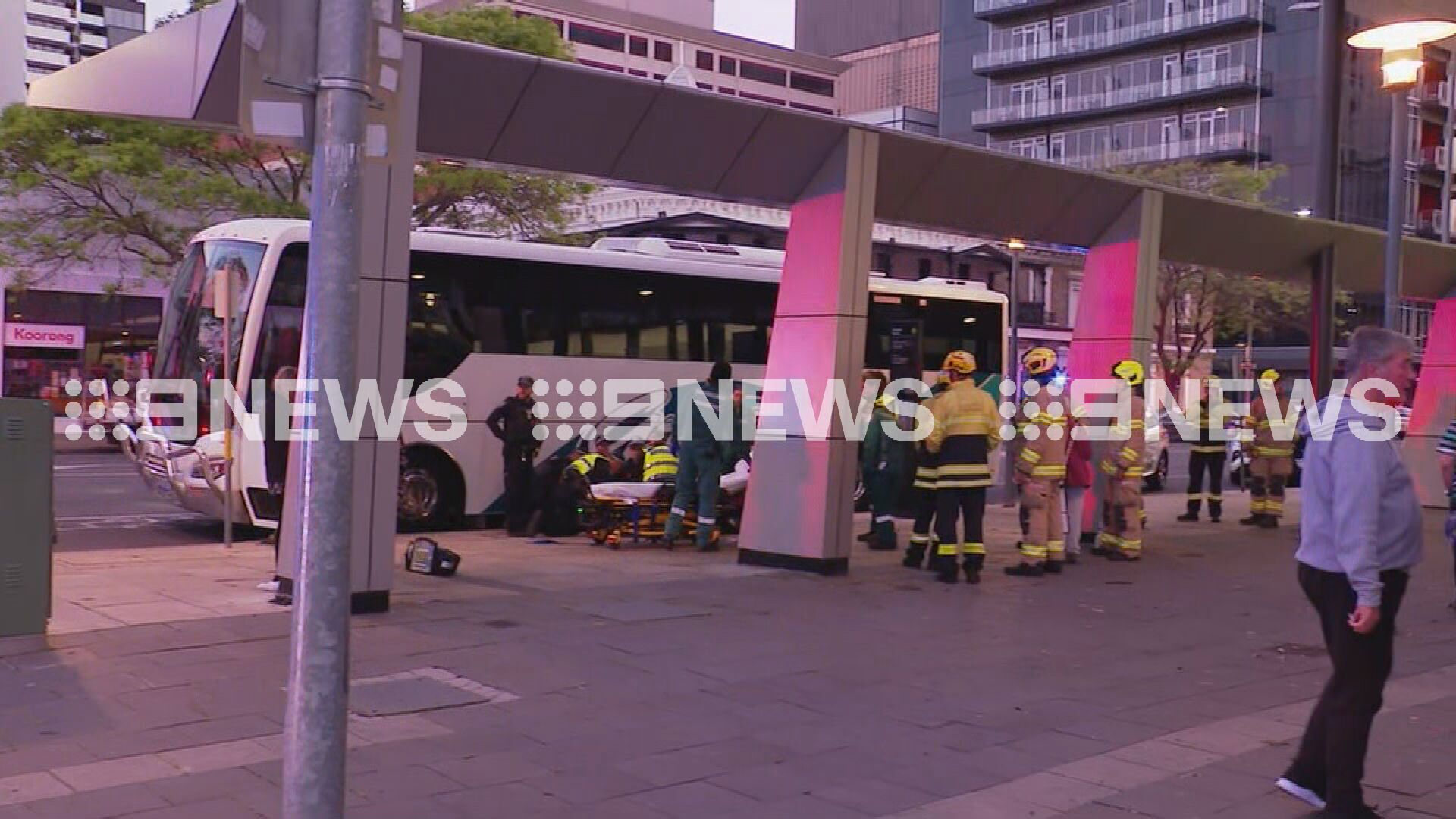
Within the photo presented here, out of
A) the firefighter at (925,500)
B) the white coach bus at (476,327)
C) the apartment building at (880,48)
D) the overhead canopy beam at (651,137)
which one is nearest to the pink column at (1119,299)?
the overhead canopy beam at (651,137)

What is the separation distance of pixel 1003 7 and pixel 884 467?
69.0 metres

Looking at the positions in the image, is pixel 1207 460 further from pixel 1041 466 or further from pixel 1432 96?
pixel 1432 96

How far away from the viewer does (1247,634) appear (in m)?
9.72

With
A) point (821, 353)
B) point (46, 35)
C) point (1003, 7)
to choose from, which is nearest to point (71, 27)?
point (46, 35)

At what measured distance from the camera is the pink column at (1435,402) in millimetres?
20078

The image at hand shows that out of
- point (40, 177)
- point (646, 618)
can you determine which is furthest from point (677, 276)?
point (40, 177)

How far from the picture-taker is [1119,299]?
579 inches

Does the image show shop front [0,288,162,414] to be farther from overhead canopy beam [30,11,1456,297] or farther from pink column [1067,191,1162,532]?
pink column [1067,191,1162,532]

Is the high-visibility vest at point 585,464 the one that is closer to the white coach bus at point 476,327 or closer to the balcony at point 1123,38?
the white coach bus at point 476,327

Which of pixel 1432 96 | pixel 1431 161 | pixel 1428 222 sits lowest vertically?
pixel 1428 222

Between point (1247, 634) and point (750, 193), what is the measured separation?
5442 mm

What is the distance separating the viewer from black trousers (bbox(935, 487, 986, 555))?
460 inches

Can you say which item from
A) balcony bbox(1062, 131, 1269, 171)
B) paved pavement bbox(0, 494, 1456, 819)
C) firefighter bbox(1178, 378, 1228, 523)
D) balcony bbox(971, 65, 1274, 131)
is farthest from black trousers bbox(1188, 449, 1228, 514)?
balcony bbox(971, 65, 1274, 131)

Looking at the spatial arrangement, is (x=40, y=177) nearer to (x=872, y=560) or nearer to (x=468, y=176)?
(x=468, y=176)
